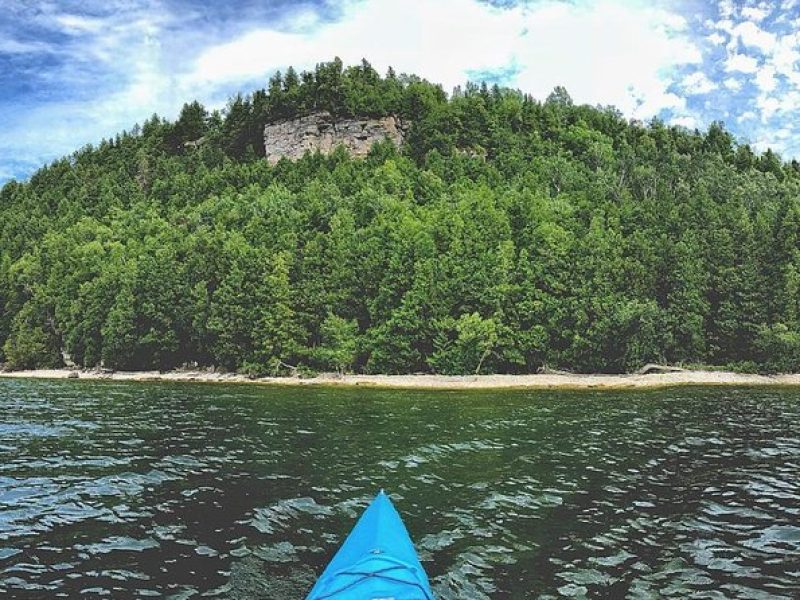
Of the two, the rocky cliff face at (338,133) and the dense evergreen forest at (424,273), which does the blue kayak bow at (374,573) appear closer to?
the dense evergreen forest at (424,273)

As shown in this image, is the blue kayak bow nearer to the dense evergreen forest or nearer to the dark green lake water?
the dark green lake water

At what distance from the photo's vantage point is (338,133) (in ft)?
514

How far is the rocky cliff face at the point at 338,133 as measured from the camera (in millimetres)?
155500

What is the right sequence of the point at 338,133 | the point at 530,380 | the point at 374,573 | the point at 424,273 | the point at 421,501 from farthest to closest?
the point at 338,133
the point at 424,273
the point at 530,380
the point at 421,501
the point at 374,573

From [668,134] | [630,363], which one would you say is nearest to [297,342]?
[630,363]

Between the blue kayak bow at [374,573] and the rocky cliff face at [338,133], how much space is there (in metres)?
149

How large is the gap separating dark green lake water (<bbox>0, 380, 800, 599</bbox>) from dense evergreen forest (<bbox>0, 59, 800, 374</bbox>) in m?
39.1

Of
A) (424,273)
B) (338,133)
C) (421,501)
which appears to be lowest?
(421,501)

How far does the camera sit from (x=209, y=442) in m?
30.2

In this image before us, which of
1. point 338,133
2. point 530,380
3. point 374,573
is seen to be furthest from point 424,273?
point 338,133

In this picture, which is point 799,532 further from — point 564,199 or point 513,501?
point 564,199

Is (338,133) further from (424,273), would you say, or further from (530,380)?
(530,380)

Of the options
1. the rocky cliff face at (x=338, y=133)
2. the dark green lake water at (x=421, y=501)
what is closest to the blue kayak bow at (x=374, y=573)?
the dark green lake water at (x=421, y=501)

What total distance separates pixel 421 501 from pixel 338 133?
147 meters
